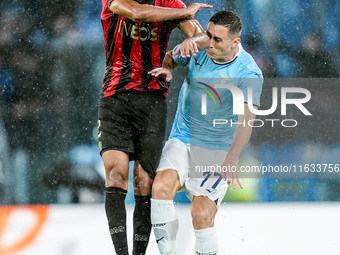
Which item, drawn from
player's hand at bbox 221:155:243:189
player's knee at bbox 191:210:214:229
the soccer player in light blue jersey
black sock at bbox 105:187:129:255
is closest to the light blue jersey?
the soccer player in light blue jersey

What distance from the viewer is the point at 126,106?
321cm

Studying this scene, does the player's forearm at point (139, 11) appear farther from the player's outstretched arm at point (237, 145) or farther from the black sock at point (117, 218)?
the black sock at point (117, 218)

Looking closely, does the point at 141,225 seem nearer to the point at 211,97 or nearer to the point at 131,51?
the point at 211,97

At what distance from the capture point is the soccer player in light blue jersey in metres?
3.12

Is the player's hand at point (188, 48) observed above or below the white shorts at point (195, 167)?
above

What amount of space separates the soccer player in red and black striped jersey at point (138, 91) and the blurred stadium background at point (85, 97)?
1906 mm

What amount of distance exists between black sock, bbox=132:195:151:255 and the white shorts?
20 centimetres

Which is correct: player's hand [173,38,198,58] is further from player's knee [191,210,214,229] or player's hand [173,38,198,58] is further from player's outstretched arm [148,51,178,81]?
player's knee [191,210,214,229]

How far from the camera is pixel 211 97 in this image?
3.33 meters

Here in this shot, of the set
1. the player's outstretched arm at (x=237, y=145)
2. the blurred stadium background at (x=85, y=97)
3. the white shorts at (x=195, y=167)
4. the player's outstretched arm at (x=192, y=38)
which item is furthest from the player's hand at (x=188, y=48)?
the blurred stadium background at (x=85, y=97)

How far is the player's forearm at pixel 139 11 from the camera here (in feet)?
10.1

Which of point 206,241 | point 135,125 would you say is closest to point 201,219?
point 206,241

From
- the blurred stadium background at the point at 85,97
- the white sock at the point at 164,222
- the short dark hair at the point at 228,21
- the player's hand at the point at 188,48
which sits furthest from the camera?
the blurred stadium background at the point at 85,97

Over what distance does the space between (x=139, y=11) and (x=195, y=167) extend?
2.93ft
